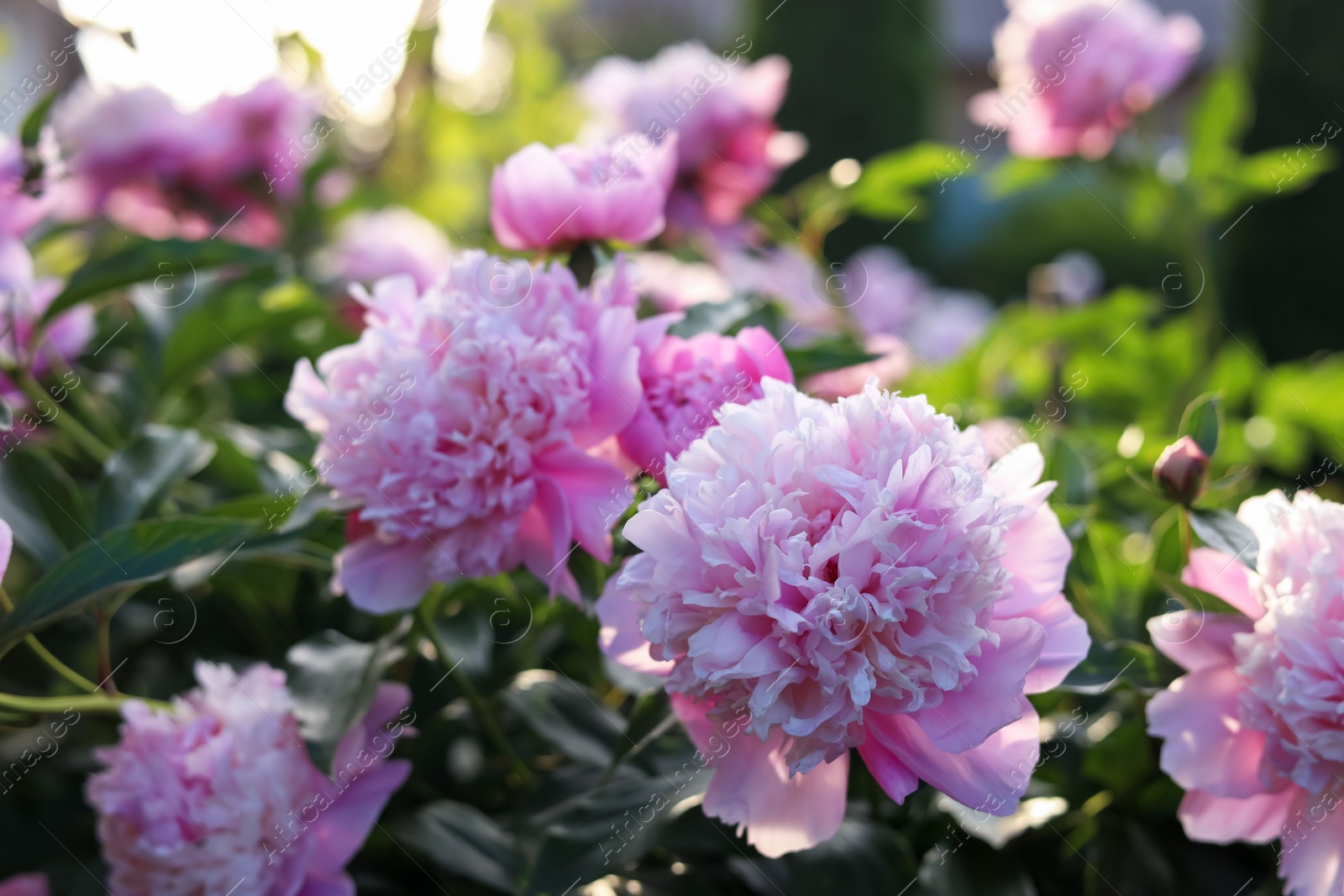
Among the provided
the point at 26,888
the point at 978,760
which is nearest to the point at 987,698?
the point at 978,760

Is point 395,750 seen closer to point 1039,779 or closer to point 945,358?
point 1039,779

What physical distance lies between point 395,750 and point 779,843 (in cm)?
34

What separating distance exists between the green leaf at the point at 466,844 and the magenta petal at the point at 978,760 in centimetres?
25

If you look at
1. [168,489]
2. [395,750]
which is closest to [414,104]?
[168,489]

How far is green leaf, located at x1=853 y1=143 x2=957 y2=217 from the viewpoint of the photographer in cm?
104

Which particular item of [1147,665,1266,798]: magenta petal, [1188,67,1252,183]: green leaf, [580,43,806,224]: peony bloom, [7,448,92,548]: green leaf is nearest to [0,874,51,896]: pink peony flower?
[7,448,92,548]: green leaf

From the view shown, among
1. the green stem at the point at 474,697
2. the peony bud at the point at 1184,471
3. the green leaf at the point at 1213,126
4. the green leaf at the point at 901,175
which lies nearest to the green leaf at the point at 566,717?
the green stem at the point at 474,697

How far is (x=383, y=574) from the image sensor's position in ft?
1.78

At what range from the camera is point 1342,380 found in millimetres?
1243

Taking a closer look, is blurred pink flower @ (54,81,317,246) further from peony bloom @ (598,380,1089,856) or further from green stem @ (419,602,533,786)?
peony bloom @ (598,380,1089,856)

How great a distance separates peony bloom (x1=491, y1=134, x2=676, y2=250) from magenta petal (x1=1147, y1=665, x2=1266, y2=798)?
0.40 metres

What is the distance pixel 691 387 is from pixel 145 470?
41cm

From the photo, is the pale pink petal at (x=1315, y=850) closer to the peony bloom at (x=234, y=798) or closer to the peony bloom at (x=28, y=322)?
the peony bloom at (x=234, y=798)

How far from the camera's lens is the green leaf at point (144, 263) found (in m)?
0.70
